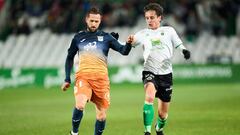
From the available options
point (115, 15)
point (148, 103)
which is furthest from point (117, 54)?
point (148, 103)

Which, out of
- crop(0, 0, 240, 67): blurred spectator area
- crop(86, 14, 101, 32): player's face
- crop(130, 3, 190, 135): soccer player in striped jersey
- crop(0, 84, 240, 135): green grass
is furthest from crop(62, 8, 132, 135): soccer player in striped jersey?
crop(0, 0, 240, 67): blurred spectator area

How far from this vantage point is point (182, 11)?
32312 millimetres

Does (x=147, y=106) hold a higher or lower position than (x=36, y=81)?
higher

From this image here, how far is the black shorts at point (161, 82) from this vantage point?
→ 1180cm

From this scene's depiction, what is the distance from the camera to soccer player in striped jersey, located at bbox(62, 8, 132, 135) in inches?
443

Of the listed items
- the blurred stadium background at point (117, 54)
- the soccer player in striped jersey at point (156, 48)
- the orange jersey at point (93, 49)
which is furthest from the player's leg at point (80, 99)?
the blurred stadium background at point (117, 54)

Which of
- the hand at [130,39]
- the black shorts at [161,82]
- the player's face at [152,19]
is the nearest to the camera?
the hand at [130,39]

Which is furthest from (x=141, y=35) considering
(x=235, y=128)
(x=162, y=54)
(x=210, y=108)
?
(x=210, y=108)

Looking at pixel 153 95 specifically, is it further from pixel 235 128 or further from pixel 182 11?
pixel 182 11

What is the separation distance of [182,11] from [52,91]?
863cm

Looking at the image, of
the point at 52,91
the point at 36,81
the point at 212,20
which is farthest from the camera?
the point at 212,20

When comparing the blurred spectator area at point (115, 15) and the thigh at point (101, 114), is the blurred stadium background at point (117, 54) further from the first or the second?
the thigh at point (101, 114)

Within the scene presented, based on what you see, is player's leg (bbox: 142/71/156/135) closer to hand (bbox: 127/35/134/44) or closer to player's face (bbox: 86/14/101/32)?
hand (bbox: 127/35/134/44)

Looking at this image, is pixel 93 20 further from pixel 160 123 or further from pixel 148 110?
pixel 160 123
